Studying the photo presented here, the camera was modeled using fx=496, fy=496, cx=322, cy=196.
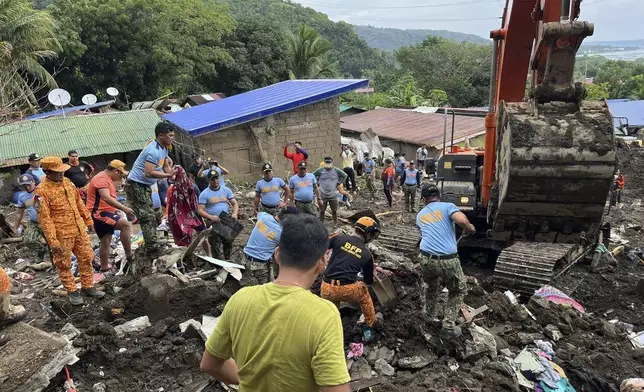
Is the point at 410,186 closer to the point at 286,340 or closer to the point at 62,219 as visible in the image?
the point at 62,219

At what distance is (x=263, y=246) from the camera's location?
18.5ft

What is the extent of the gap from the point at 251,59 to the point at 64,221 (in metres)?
29.0

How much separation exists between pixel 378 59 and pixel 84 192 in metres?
84.5

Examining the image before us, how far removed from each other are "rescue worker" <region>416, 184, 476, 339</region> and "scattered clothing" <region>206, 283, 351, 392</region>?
10.4 feet

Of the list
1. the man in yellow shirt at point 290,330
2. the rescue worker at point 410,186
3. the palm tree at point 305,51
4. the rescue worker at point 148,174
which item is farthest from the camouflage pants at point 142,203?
the palm tree at point 305,51

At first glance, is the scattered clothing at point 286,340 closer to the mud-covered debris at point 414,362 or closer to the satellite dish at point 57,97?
the mud-covered debris at point 414,362

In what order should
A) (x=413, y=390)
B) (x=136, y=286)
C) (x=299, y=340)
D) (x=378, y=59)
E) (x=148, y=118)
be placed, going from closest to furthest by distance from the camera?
(x=299, y=340)
(x=413, y=390)
(x=136, y=286)
(x=148, y=118)
(x=378, y=59)

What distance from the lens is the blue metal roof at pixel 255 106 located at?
50.6 ft

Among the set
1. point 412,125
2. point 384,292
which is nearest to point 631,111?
point 412,125

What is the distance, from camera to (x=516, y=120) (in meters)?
4.53

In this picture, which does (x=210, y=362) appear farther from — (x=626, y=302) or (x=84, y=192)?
(x=626, y=302)

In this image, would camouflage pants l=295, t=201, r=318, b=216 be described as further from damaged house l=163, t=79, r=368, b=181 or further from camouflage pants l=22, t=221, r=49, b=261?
damaged house l=163, t=79, r=368, b=181

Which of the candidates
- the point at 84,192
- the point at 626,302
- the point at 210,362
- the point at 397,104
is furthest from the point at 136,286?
the point at 397,104

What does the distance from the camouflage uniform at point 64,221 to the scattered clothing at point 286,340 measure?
12.9 feet
